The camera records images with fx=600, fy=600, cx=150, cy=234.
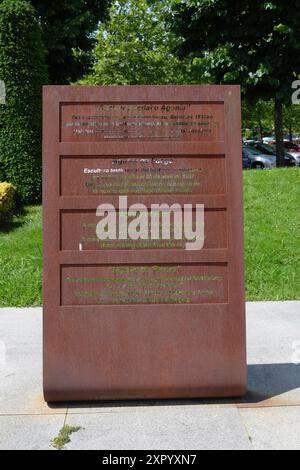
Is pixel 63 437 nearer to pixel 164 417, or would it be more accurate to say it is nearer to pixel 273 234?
pixel 164 417

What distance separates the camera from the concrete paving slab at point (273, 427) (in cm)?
348

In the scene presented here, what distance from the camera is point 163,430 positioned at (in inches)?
145

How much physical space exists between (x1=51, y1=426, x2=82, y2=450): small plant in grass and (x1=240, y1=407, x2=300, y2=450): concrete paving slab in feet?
3.56

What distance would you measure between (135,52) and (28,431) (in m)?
28.5

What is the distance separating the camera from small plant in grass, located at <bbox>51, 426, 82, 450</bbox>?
3.49 metres

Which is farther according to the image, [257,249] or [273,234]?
[273,234]

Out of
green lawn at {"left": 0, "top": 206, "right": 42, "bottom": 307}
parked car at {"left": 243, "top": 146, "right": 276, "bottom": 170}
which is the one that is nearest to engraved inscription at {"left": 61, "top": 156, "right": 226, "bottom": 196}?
green lawn at {"left": 0, "top": 206, "right": 42, "bottom": 307}

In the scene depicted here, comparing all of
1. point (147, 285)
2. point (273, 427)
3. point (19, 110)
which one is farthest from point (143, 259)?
point (19, 110)

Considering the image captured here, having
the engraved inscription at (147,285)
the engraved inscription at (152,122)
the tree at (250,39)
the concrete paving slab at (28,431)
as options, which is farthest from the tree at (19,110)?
the concrete paving slab at (28,431)

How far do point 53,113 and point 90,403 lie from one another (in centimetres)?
203

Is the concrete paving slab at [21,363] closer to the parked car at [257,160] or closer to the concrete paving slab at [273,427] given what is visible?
the concrete paving slab at [273,427]

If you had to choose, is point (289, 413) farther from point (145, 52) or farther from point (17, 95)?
point (145, 52)

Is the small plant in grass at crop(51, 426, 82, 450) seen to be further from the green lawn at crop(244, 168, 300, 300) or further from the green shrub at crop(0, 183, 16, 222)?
the green shrub at crop(0, 183, 16, 222)

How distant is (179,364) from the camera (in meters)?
4.17
